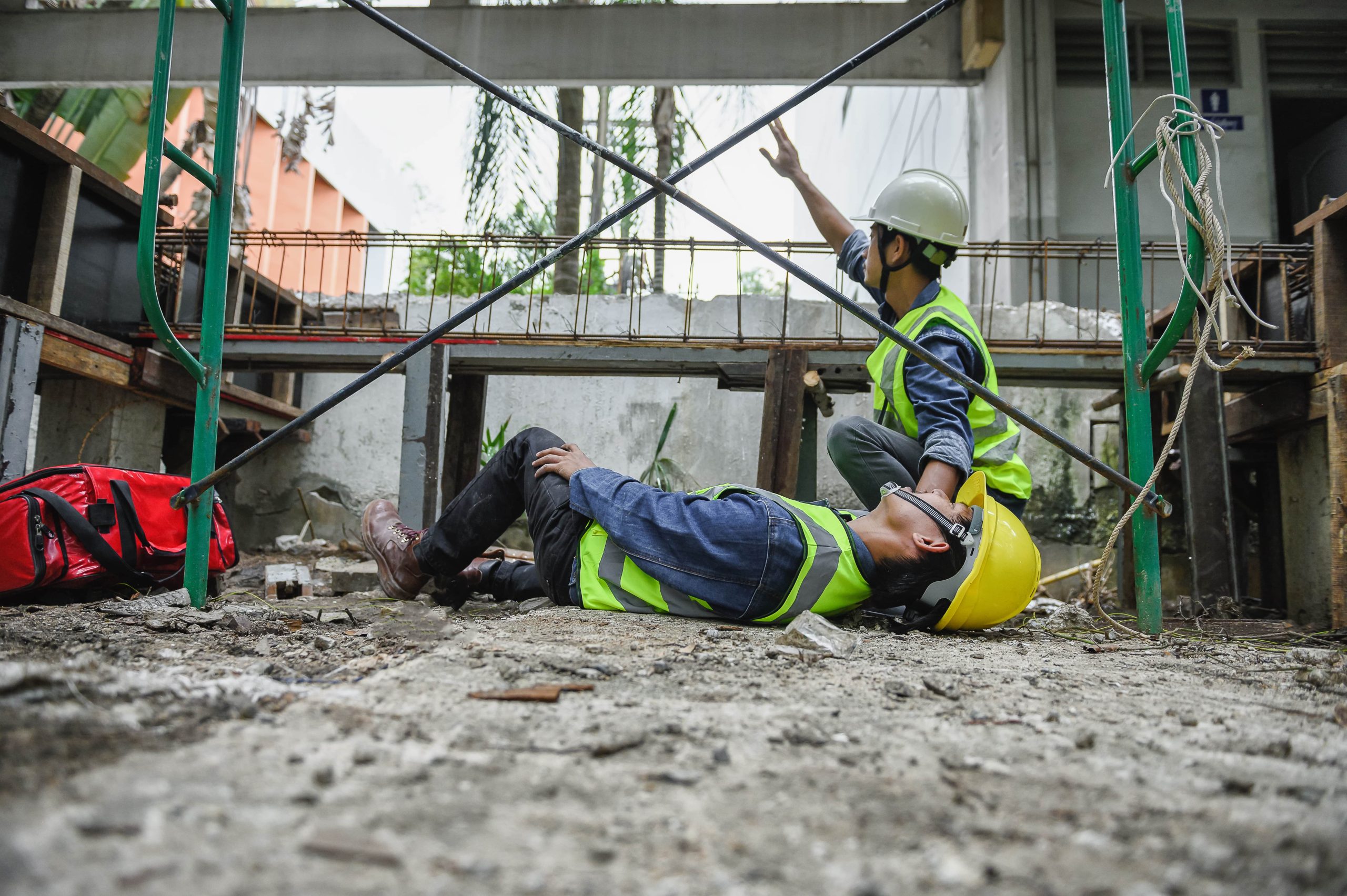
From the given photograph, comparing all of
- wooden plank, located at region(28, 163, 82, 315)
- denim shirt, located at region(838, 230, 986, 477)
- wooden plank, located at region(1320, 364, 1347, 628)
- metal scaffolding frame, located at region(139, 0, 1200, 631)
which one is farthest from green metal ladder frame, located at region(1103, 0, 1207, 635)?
wooden plank, located at region(28, 163, 82, 315)

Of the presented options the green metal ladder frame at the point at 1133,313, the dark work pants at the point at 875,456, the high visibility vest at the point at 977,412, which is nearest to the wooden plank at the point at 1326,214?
the green metal ladder frame at the point at 1133,313

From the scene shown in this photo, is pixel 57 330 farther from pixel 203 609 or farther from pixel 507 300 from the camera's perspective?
pixel 507 300

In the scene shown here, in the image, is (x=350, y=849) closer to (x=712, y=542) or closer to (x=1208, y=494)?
(x=712, y=542)

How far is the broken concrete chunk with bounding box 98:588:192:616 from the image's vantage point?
2.42 meters

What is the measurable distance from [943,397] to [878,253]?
770mm

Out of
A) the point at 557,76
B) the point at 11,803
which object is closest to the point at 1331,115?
the point at 557,76

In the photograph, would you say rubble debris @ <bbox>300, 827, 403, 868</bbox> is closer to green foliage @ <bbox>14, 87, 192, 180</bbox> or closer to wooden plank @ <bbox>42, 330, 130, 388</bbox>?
wooden plank @ <bbox>42, 330, 130, 388</bbox>

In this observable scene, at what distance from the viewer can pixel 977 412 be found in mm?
2994

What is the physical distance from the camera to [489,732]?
1233 mm

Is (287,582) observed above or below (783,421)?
below

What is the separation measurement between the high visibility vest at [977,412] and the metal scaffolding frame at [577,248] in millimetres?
339

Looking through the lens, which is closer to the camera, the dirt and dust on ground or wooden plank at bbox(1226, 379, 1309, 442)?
the dirt and dust on ground

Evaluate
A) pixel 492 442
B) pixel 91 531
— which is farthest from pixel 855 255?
pixel 492 442

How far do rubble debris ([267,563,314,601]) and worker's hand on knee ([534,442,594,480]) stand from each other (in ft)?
4.39
